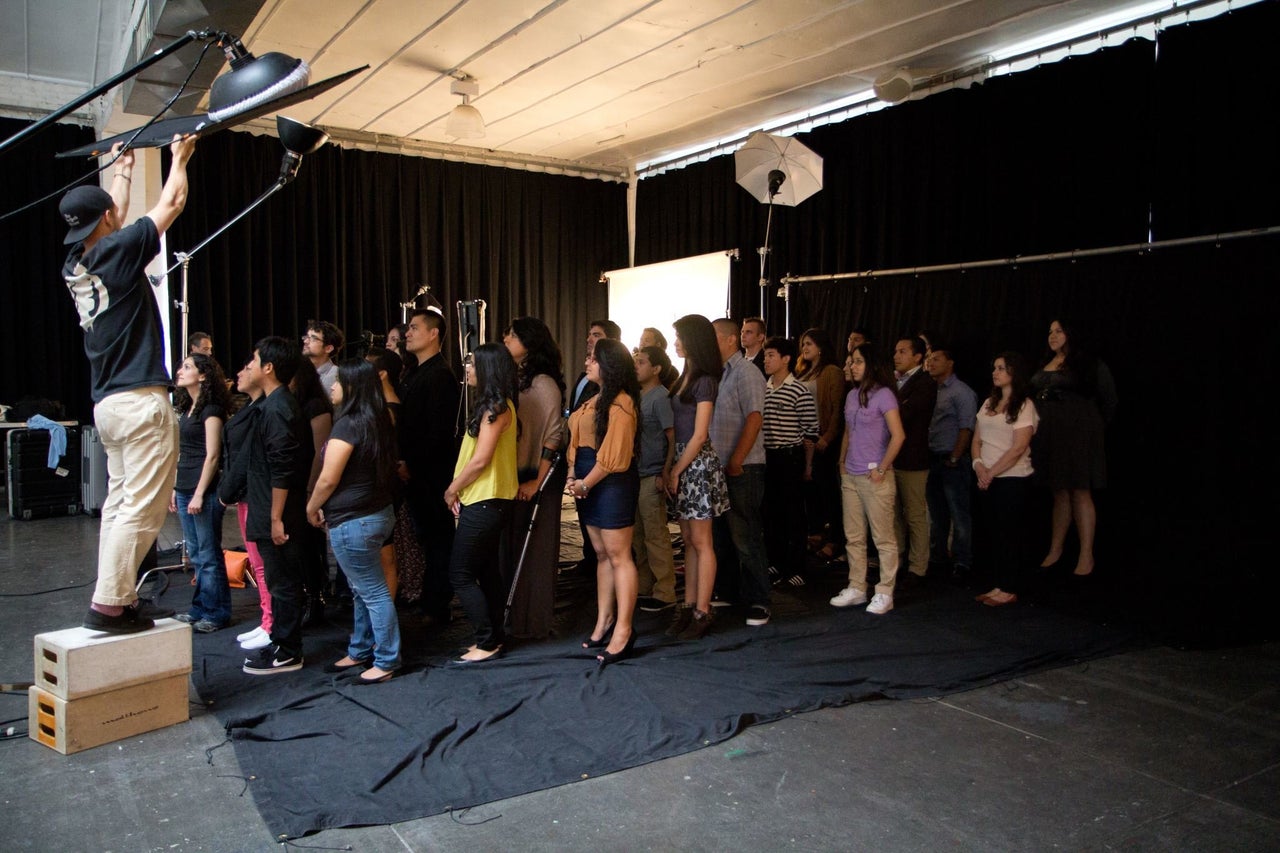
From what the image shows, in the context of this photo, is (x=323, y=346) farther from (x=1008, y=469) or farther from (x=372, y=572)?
(x=1008, y=469)

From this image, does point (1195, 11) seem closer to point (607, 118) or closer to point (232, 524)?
point (607, 118)

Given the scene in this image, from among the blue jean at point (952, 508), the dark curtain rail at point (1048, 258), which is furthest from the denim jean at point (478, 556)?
the dark curtain rail at point (1048, 258)

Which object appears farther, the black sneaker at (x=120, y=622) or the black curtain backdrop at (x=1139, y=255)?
the black curtain backdrop at (x=1139, y=255)

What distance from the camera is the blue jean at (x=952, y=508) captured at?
18.0 ft

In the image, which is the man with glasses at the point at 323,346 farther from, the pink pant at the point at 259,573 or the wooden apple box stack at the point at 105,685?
the wooden apple box stack at the point at 105,685

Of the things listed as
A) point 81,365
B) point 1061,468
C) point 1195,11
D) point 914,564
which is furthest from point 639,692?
point 81,365

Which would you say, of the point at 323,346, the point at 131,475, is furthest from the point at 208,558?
the point at 131,475

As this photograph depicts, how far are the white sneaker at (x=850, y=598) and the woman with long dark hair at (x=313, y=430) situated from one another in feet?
8.64

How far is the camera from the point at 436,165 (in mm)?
9453

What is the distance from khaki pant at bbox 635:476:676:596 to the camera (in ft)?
14.4

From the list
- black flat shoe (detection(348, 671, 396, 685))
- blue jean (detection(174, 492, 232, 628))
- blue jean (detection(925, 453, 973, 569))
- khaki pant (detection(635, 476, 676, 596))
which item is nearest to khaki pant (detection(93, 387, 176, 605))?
black flat shoe (detection(348, 671, 396, 685))

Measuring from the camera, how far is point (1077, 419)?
5.32 m

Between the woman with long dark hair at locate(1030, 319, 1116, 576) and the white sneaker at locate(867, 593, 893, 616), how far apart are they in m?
1.47

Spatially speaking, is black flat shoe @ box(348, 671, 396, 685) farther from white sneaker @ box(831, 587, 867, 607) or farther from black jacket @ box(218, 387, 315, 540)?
white sneaker @ box(831, 587, 867, 607)
